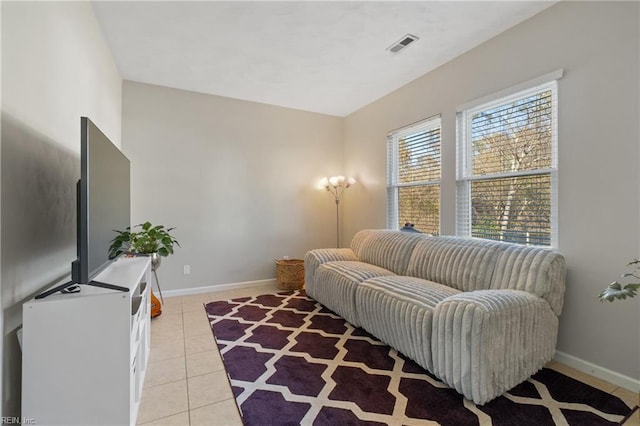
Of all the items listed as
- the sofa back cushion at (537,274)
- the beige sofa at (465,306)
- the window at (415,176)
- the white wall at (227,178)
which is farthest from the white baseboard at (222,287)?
the sofa back cushion at (537,274)

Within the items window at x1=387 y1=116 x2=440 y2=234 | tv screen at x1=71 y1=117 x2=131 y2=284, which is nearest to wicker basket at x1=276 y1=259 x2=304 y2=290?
window at x1=387 y1=116 x2=440 y2=234

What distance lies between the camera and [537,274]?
2.03 metres

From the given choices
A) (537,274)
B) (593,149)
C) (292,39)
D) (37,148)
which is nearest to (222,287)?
(37,148)

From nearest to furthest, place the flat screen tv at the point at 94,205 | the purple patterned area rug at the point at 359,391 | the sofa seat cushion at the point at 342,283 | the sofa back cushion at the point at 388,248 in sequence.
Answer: the flat screen tv at the point at 94,205
the purple patterned area rug at the point at 359,391
the sofa seat cushion at the point at 342,283
the sofa back cushion at the point at 388,248

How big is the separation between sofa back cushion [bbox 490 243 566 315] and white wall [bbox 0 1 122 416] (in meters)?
2.80

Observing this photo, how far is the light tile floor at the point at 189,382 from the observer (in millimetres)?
1625

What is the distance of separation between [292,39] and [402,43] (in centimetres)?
100

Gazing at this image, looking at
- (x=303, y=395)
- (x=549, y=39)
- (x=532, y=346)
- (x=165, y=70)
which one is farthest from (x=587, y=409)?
(x=165, y=70)

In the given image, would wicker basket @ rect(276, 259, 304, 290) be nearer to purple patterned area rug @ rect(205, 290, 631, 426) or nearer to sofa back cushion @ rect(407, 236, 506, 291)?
purple patterned area rug @ rect(205, 290, 631, 426)

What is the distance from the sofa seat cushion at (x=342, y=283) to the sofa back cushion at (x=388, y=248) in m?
0.11

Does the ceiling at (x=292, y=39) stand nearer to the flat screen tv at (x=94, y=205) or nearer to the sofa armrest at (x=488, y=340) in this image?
the flat screen tv at (x=94, y=205)

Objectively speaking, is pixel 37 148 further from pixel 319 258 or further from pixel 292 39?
pixel 319 258

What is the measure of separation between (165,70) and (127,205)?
5.70 ft

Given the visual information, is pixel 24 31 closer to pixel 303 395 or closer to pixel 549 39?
pixel 303 395
